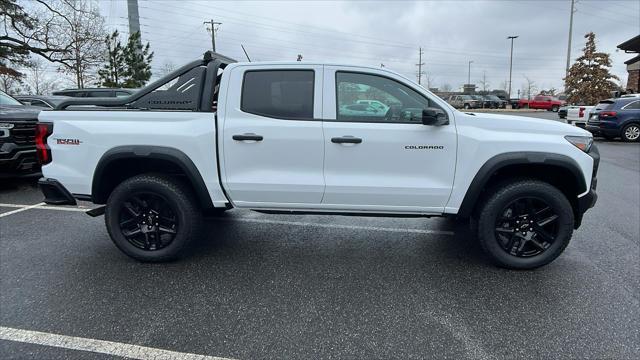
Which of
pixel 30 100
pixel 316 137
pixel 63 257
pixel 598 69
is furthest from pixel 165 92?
pixel 598 69

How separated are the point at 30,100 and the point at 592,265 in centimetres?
1492

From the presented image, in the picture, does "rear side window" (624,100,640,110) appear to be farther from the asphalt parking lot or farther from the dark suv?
the asphalt parking lot

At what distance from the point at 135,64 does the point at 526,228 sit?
4091cm

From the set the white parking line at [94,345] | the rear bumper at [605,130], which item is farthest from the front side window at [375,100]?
the rear bumper at [605,130]

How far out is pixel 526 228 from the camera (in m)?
3.82

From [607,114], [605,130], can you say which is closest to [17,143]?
[605,130]

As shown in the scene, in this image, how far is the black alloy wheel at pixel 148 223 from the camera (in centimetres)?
397

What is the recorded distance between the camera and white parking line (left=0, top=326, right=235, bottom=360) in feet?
8.56

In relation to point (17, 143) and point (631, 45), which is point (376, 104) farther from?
Result: point (631, 45)

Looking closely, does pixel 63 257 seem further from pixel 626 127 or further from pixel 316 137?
pixel 626 127

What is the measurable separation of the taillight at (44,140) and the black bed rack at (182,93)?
27cm

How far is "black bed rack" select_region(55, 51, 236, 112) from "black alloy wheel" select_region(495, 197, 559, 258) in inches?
114

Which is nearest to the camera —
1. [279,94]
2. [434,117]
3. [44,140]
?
[434,117]

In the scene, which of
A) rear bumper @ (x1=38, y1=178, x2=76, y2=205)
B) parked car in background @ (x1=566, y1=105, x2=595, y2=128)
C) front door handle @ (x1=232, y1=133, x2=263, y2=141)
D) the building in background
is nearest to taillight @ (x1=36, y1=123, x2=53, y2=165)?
rear bumper @ (x1=38, y1=178, x2=76, y2=205)
